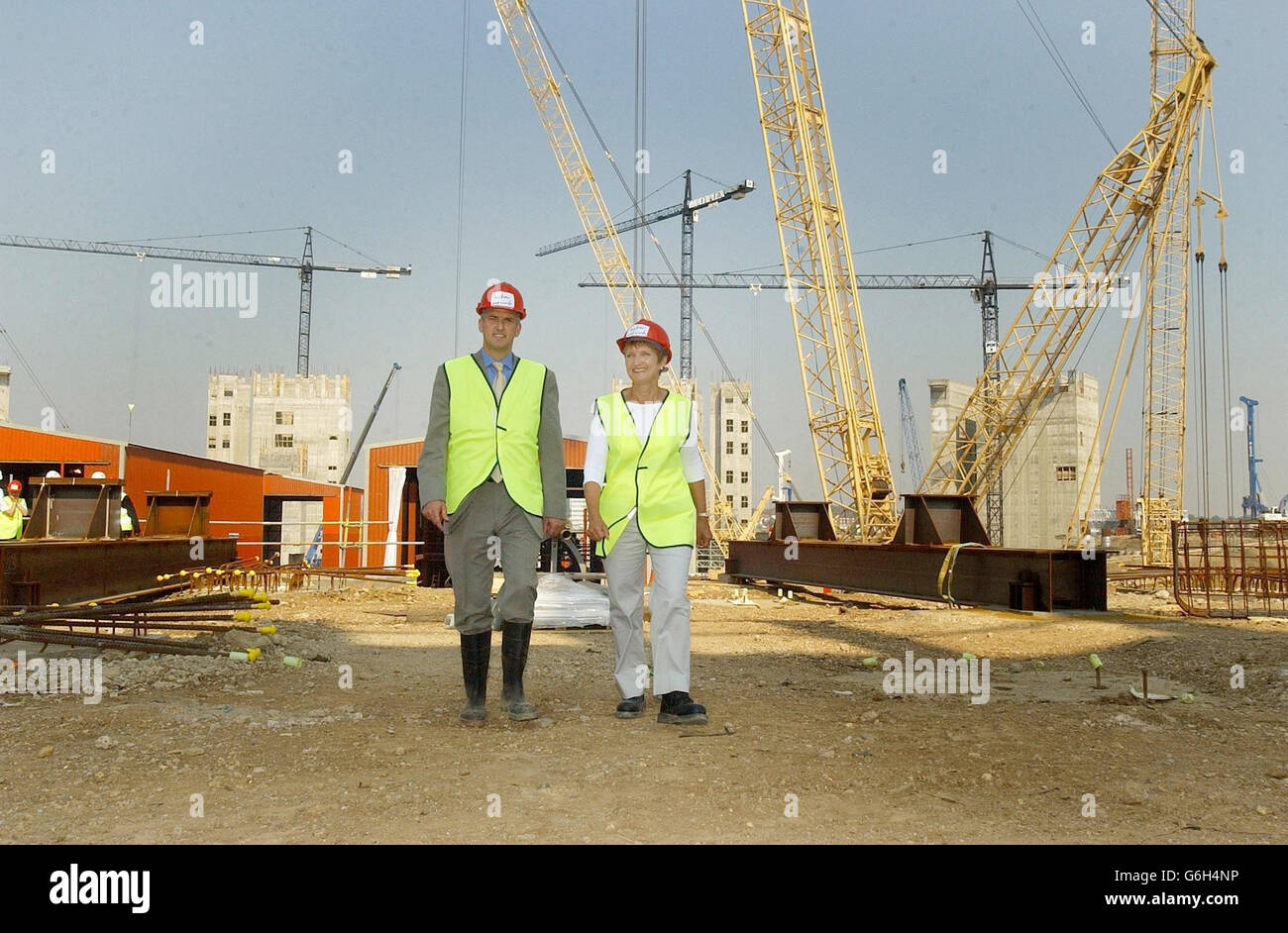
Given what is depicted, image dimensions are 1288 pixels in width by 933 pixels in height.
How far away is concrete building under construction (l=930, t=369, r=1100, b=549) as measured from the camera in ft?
171

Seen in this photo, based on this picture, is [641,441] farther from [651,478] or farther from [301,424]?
[301,424]

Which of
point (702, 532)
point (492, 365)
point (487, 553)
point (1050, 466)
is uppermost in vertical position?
point (1050, 466)

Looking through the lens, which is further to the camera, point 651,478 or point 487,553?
point 651,478

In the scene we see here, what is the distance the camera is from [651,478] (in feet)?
14.4

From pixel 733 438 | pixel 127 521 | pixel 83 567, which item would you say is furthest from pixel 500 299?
pixel 733 438

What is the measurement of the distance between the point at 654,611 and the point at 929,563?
10.5m

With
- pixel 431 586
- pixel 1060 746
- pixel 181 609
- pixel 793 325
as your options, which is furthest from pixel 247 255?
pixel 1060 746

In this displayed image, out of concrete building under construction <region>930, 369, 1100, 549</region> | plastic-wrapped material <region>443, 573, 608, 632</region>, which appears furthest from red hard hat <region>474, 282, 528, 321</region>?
concrete building under construction <region>930, 369, 1100, 549</region>

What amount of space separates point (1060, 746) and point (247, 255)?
98339 millimetres

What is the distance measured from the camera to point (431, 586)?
17.5 m

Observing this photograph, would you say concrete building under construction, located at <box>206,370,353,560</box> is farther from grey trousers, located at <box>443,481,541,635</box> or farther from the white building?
grey trousers, located at <box>443,481,541,635</box>

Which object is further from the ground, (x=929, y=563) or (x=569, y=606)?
(x=929, y=563)

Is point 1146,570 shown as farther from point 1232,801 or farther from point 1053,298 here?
point 1232,801

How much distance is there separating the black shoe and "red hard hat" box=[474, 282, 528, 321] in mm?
1938
